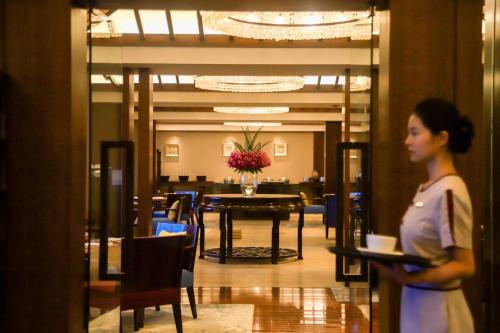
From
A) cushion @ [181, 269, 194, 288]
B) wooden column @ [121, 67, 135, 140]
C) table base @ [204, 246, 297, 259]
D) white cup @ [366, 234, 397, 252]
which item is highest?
wooden column @ [121, 67, 135, 140]

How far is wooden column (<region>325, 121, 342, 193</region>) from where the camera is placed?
1598cm

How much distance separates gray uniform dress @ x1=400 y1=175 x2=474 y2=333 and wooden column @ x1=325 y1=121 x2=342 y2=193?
13.3 m

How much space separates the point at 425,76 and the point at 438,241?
1.47 metres

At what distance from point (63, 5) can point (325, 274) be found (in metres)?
5.82

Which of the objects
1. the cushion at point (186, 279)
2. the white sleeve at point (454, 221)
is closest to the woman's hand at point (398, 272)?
the white sleeve at point (454, 221)

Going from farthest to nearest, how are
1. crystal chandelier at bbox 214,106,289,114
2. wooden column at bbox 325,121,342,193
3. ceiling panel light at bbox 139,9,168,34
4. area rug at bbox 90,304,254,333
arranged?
wooden column at bbox 325,121,342,193 → crystal chandelier at bbox 214,106,289,114 → ceiling panel light at bbox 139,9,168,34 → area rug at bbox 90,304,254,333

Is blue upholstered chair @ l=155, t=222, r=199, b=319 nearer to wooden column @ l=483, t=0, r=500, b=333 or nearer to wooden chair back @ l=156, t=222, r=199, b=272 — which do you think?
wooden chair back @ l=156, t=222, r=199, b=272

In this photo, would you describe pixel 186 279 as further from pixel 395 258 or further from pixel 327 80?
pixel 327 80

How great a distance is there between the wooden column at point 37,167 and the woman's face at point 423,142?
75.1 inches

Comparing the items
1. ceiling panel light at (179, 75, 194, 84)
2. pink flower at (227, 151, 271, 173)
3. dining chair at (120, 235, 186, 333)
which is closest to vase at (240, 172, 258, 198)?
pink flower at (227, 151, 271, 173)

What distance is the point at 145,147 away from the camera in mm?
8844

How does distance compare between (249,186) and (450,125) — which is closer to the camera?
(450,125)

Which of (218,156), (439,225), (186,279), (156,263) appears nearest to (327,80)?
(186,279)

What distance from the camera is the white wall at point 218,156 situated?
23.2 metres
